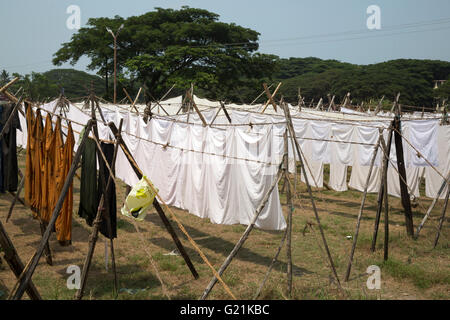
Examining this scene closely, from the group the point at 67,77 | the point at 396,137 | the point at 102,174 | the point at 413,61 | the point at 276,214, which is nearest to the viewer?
the point at 102,174

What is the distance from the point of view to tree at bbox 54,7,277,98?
29.6 metres

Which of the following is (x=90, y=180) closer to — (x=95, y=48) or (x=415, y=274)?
(x=415, y=274)

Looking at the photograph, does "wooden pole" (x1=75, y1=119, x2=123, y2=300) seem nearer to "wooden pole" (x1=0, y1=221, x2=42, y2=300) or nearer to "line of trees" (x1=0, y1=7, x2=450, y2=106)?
"wooden pole" (x1=0, y1=221, x2=42, y2=300)

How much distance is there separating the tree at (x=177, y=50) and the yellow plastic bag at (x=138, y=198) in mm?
23988

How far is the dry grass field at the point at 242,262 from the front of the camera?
5355 mm

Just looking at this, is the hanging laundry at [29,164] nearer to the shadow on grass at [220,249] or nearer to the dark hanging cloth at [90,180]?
the dark hanging cloth at [90,180]

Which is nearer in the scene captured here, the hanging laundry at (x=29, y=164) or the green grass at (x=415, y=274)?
the green grass at (x=415, y=274)

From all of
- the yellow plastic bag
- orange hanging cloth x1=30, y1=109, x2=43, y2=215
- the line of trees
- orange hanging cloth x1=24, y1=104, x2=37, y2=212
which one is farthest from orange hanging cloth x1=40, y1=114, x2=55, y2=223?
the line of trees

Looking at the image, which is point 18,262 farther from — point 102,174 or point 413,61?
point 413,61

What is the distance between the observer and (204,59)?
3067cm

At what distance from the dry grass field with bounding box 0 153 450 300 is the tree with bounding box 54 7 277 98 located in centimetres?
2128

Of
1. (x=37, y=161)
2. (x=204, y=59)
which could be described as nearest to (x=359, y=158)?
(x=37, y=161)

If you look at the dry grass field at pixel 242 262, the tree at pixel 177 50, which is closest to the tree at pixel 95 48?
the tree at pixel 177 50

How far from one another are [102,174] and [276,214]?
2.41 meters
